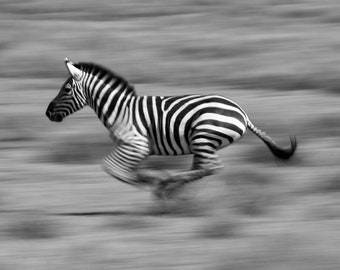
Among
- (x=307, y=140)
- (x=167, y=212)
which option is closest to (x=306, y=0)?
(x=307, y=140)

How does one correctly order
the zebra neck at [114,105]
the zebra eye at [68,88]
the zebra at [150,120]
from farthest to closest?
1. the zebra eye at [68,88]
2. the zebra neck at [114,105]
3. the zebra at [150,120]

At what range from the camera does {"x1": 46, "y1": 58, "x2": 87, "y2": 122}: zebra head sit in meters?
7.04

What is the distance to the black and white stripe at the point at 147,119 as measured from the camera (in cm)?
685

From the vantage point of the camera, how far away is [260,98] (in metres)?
10.4

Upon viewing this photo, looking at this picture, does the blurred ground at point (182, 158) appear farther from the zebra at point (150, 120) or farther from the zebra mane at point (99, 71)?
the zebra mane at point (99, 71)

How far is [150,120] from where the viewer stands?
272 inches

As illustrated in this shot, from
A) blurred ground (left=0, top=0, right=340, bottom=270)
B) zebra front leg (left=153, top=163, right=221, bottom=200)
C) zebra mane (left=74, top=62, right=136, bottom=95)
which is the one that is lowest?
blurred ground (left=0, top=0, right=340, bottom=270)

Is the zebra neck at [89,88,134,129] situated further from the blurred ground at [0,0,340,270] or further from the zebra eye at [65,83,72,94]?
the blurred ground at [0,0,340,270]

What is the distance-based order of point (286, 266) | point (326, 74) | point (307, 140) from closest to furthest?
point (286, 266), point (307, 140), point (326, 74)

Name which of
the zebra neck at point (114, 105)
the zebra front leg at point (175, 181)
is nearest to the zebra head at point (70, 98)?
the zebra neck at point (114, 105)

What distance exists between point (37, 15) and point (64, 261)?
747cm

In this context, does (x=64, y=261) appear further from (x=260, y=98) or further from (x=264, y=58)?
(x=264, y=58)

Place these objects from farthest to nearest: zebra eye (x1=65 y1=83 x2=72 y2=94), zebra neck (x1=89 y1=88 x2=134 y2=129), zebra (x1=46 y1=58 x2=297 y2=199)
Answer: zebra eye (x1=65 y1=83 x2=72 y2=94)
zebra neck (x1=89 y1=88 x2=134 y2=129)
zebra (x1=46 y1=58 x2=297 y2=199)

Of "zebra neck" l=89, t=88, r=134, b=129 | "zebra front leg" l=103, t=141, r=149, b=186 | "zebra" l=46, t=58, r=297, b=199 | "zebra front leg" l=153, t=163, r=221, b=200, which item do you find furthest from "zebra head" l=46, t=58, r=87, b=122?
"zebra front leg" l=153, t=163, r=221, b=200
